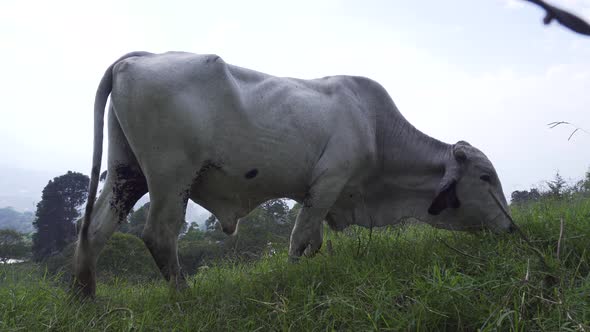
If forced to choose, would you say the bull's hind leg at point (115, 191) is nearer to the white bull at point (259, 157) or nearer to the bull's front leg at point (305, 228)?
the white bull at point (259, 157)

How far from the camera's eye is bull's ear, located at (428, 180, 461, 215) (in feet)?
16.2

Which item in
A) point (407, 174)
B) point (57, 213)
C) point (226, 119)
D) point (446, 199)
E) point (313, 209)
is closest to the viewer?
point (226, 119)

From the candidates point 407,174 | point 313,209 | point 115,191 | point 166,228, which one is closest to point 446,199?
point 407,174

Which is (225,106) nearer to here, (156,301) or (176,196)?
(176,196)

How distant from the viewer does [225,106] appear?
4.16 metres

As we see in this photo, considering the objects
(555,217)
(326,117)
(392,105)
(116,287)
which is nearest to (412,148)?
(392,105)

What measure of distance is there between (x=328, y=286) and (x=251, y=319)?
0.69 meters

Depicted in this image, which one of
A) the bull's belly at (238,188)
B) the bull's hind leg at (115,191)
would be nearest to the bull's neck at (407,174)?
the bull's belly at (238,188)

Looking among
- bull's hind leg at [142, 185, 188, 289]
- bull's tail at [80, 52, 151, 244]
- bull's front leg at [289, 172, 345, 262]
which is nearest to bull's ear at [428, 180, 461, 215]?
bull's front leg at [289, 172, 345, 262]

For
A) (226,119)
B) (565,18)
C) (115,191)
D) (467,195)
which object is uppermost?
(565,18)

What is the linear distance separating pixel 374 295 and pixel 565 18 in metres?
2.59

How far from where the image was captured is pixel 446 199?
196 inches

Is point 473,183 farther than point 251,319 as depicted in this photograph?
Yes

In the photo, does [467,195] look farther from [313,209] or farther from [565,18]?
[565,18]
